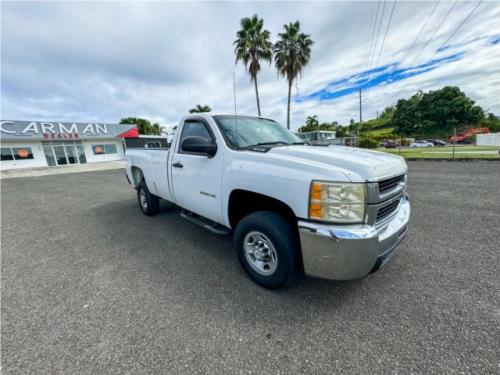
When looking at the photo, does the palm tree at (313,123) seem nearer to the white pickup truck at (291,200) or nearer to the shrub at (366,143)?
the shrub at (366,143)

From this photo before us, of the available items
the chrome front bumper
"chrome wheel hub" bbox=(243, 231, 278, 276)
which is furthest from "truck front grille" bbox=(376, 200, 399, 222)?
"chrome wheel hub" bbox=(243, 231, 278, 276)

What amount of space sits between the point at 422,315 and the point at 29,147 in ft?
104

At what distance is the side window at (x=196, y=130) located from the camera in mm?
3042

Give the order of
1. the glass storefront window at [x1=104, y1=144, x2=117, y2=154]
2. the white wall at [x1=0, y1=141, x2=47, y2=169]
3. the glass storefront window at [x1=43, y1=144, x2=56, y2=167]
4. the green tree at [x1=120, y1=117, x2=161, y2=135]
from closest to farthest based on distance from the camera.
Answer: the white wall at [x1=0, y1=141, x2=47, y2=169]
the glass storefront window at [x1=43, y1=144, x2=56, y2=167]
the glass storefront window at [x1=104, y1=144, x2=117, y2=154]
the green tree at [x1=120, y1=117, x2=161, y2=135]

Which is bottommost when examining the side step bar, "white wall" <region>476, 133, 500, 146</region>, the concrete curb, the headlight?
"white wall" <region>476, 133, 500, 146</region>

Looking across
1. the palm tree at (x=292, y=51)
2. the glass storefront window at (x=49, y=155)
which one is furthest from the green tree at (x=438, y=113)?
the glass storefront window at (x=49, y=155)

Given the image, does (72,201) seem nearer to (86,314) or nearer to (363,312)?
(86,314)

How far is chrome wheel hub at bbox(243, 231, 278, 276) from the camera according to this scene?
230 centimetres

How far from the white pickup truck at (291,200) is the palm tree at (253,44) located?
19.1 meters

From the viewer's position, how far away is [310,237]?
185 centimetres

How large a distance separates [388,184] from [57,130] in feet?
99.1

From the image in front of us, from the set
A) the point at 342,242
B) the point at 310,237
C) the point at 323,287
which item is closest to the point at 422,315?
the point at 323,287

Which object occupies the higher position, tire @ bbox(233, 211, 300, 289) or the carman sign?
the carman sign

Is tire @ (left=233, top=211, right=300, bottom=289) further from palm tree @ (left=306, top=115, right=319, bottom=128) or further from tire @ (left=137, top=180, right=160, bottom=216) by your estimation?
palm tree @ (left=306, top=115, right=319, bottom=128)
